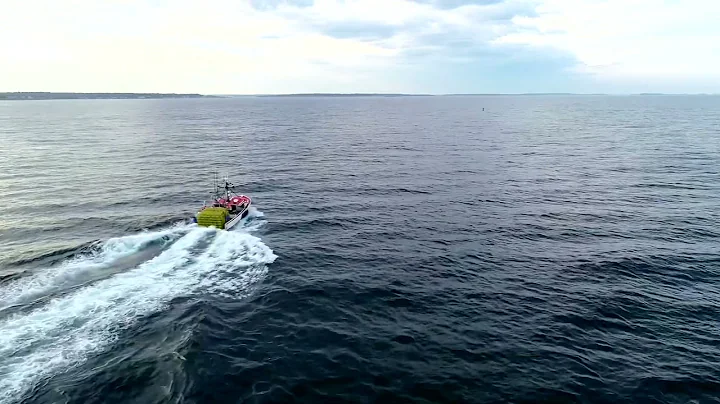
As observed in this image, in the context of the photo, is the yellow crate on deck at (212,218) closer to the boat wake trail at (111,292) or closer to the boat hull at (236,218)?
the boat hull at (236,218)

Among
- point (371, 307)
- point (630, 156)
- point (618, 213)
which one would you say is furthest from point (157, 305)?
point (630, 156)

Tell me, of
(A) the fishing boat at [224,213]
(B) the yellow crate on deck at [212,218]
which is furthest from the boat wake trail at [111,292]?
(A) the fishing boat at [224,213]

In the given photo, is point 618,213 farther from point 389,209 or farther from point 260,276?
point 260,276

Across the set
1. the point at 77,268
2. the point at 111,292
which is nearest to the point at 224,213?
the point at 77,268

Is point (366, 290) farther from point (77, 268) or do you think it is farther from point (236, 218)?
point (77, 268)

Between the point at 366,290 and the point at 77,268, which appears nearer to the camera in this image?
the point at 366,290

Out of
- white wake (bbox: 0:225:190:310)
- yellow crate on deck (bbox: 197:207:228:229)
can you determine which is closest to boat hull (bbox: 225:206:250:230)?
yellow crate on deck (bbox: 197:207:228:229)

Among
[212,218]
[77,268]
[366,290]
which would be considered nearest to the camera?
[366,290]
